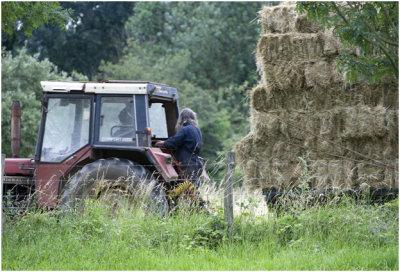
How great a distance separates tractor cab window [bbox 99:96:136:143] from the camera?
813cm

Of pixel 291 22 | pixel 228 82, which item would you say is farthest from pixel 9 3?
pixel 228 82

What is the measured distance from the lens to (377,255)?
5.90 metres

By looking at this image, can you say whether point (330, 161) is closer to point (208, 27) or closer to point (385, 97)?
point (385, 97)

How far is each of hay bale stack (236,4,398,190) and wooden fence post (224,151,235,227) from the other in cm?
161

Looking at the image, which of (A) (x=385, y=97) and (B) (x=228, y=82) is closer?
(A) (x=385, y=97)

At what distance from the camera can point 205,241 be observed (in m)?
6.42

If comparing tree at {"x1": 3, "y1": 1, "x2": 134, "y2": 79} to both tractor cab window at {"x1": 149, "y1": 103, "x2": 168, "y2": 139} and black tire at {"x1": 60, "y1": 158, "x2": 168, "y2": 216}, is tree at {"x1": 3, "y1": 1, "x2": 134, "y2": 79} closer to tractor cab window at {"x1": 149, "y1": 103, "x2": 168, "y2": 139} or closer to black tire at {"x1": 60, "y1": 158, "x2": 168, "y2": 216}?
tractor cab window at {"x1": 149, "y1": 103, "x2": 168, "y2": 139}

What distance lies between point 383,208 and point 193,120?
2848 mm

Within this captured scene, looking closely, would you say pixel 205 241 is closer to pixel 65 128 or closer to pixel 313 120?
pixel 313 120

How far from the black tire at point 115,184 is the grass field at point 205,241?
0.29 m

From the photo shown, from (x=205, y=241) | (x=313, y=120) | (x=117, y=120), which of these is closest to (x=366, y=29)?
(x=313, y=120)

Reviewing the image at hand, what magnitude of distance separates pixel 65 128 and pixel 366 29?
429cm

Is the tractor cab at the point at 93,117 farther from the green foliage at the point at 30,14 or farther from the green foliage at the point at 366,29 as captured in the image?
the green foliage at the point at 366,29

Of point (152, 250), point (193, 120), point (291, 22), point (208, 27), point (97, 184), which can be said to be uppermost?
point (208, 27)
